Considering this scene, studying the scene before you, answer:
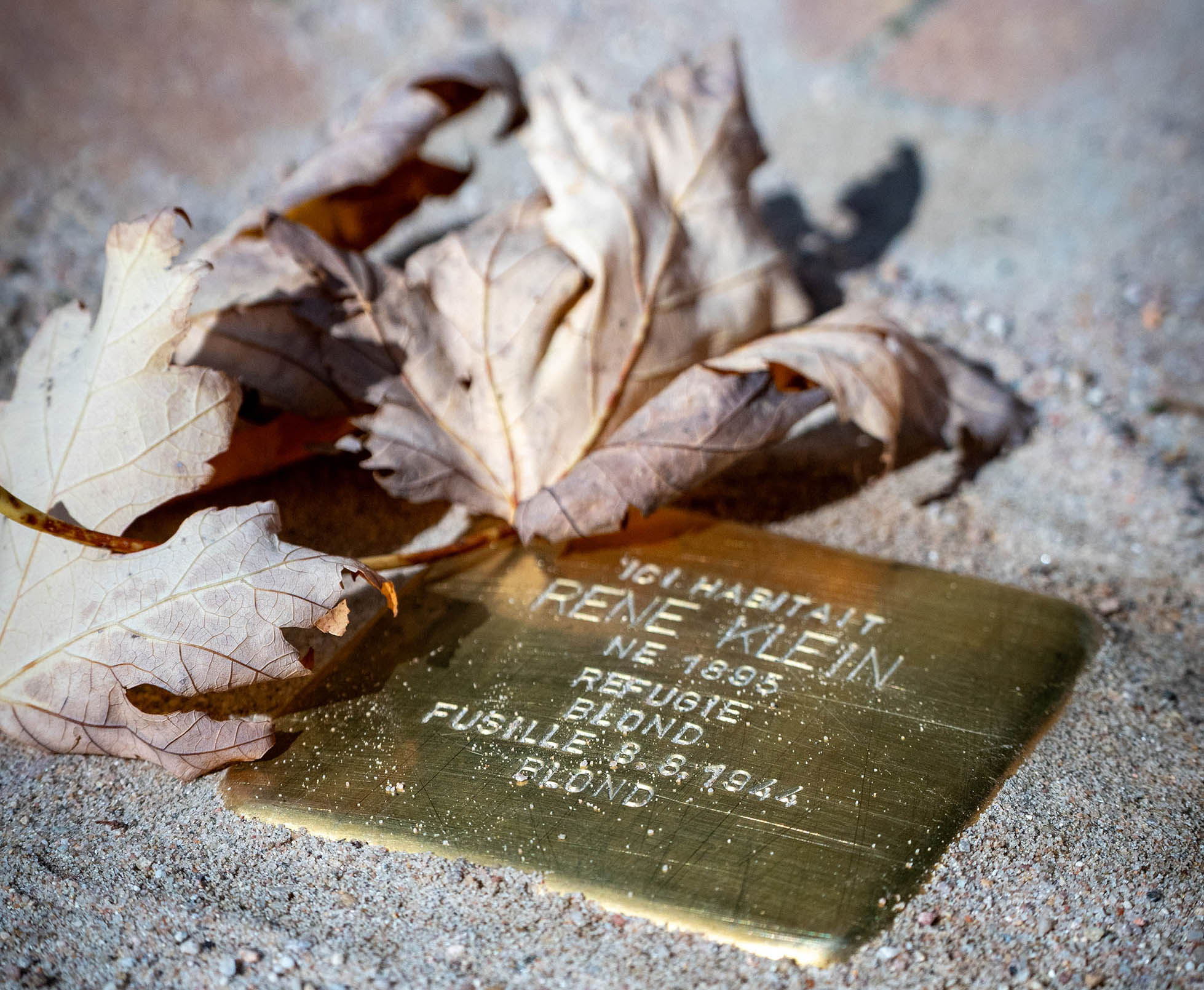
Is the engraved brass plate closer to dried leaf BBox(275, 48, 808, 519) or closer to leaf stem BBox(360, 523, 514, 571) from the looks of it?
leaf stem BBox(360, 523, 514, 571)

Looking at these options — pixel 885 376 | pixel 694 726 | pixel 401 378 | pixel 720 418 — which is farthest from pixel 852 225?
pixel 694 726

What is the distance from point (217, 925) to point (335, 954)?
10 cm

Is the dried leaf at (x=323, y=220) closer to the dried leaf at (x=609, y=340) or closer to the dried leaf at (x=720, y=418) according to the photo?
the dried leaf at (x=609, y=340)

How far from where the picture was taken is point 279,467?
132 centimetres

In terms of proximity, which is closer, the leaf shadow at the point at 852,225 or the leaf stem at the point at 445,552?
the leaf stem at the point at 445,552

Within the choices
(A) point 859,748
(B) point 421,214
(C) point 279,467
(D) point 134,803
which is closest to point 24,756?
(D) point 134,803

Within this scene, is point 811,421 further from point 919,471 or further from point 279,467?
point 279,467

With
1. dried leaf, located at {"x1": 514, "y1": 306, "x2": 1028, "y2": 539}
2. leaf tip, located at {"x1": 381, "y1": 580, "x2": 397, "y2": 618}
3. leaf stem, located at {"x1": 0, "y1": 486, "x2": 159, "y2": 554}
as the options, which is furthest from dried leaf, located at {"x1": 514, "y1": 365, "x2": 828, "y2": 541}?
leaf stem, located at {"x1": 0, "y1": 486, "x2": 159, "y2": 554}

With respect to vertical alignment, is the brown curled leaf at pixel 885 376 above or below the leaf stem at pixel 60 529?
below

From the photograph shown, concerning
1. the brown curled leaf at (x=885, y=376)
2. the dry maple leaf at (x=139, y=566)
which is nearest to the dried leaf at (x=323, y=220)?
the dry maple leaf at (x=139, y=566)

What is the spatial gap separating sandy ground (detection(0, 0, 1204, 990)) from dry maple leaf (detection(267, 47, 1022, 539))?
0.18 meters

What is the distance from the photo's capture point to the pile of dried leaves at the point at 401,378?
949mm

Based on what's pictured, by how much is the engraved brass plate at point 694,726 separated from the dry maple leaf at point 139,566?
11 centimetres

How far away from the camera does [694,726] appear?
39.3 inches
